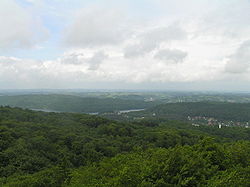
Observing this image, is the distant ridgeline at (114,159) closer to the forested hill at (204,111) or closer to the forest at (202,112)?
the forest at (202,112)

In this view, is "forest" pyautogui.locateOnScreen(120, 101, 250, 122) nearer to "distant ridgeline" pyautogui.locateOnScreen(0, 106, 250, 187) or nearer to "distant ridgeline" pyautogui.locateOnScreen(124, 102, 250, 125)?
"distant ridgeline" pyautogui.locateOnScreen(124, 102, 250, 125)

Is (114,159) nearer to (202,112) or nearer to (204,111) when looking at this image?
(202,112)

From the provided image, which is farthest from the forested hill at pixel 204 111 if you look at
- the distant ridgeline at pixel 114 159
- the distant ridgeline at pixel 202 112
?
the distant ridgeline at pixel 114 159

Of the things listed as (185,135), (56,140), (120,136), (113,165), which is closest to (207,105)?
(185,135)

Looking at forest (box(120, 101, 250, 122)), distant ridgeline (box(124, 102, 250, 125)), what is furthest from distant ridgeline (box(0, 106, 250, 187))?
forest (box(120, 101, 250, 122))

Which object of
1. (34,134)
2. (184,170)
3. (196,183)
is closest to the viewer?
(196,183)

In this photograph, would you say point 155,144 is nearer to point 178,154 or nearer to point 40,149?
point 40,149
